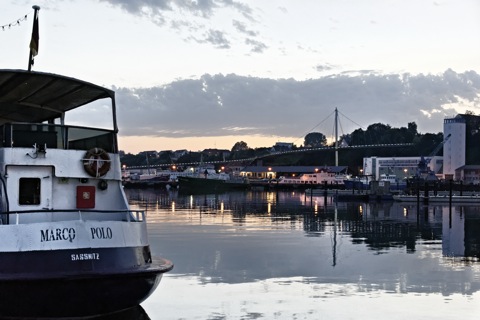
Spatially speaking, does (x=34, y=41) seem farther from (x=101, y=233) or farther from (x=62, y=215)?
(x=101, y=233)

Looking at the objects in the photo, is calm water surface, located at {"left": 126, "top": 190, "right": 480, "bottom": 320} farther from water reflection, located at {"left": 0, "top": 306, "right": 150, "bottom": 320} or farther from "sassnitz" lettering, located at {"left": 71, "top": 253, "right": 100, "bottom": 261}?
Answer: "sassnitz" lettering, located at {"left": 71, "top": 253, "right": 100, "bottom": 261}

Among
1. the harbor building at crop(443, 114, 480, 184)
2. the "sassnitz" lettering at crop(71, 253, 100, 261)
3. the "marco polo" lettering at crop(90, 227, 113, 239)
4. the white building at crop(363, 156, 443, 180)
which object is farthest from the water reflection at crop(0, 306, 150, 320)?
the white building at crop(363, 156, 443, 180)

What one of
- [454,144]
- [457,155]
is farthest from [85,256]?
[454,144]

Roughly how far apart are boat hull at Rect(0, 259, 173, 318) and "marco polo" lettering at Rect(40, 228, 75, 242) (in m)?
0.80

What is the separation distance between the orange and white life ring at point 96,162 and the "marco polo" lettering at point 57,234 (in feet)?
6.67

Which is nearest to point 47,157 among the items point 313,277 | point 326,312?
point 326,312

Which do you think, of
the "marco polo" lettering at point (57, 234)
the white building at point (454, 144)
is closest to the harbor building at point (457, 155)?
the white building at point (454, 144)

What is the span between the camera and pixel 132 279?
1466 cm

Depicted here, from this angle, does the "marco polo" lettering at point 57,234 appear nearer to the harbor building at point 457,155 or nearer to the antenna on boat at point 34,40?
the antenna on boat at point 34,40

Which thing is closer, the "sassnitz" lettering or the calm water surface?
the "sassnitz" lettering

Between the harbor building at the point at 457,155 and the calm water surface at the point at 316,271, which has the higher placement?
the harbor building at the point at 457,155

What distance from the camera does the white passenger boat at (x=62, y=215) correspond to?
44.9ft

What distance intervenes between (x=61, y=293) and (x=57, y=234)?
1.22 metres

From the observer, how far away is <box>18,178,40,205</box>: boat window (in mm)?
15562
